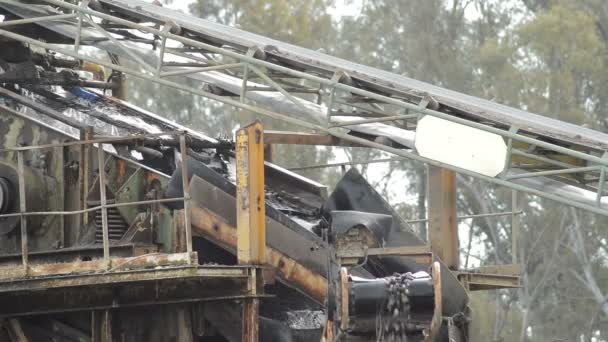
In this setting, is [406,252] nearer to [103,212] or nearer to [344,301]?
[344,301]

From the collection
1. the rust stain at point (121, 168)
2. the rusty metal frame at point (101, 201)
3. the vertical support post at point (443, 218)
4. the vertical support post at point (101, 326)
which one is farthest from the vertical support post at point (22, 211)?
the vertical support post at point (443, 218)

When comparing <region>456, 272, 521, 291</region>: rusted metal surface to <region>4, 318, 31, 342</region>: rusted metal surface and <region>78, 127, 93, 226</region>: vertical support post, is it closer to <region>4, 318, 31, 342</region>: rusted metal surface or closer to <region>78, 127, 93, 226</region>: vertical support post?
<region>78, 127, 93, 226</region>: vertical support post

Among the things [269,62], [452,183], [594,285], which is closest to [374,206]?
[452,183]

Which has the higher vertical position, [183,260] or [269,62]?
[269,62]

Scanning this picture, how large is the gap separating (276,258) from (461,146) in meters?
2.15

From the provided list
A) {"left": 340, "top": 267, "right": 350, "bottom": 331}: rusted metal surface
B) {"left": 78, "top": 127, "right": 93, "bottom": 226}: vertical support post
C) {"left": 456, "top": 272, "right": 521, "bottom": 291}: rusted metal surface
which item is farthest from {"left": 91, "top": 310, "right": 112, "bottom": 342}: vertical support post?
{"left": 456, "top": 272, "right": 521, "bottom": 291}: rusted metal surface

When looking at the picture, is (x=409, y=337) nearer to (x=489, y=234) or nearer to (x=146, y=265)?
(x=146, y=265)

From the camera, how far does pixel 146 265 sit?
13.7 m

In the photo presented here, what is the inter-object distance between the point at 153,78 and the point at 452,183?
3.20 meters

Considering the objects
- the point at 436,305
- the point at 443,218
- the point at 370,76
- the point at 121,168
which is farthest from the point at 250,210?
the point at 443,218

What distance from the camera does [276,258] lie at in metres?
14.5

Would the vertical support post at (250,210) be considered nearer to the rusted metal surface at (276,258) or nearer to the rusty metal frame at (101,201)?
the rusty metal frame at (101,201)

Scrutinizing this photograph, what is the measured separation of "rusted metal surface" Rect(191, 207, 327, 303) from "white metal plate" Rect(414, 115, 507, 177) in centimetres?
168

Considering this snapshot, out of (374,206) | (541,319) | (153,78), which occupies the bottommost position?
(541,319)
